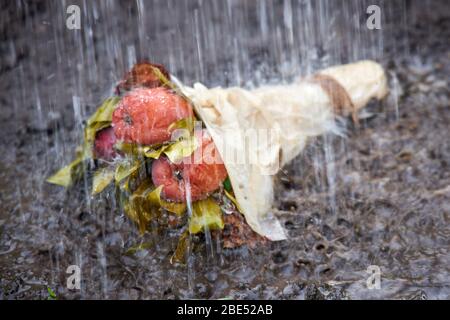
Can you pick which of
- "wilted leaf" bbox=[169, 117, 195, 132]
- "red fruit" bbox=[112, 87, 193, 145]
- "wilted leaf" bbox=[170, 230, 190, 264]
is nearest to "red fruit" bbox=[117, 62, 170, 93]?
"red fruit" bbox=[112, 87, 193, 145]

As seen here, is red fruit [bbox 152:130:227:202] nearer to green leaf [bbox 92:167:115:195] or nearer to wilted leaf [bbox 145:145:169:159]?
wilted leaf [bbox 145:145:169:159]

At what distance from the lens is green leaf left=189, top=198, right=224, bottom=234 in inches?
91.4

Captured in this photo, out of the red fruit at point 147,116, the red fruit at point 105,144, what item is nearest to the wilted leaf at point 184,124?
the red fruit at point 147,116

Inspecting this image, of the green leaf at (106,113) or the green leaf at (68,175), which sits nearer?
the green leaf at (106,113)

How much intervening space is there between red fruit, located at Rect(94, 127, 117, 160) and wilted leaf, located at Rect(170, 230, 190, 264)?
0.48 meters

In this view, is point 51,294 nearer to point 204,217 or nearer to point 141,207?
point 141,207

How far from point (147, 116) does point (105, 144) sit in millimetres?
332

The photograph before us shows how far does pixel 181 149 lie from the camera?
7.41 ft

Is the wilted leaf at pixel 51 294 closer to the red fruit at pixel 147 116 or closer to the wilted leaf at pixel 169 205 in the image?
the wilted leaf at pixel 169 205

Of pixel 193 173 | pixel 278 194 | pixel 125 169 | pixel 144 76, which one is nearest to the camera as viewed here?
pixel 193 173

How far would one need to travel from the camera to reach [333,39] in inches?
166

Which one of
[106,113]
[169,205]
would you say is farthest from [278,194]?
[106,113]

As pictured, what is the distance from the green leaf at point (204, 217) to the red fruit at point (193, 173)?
1.5 inches

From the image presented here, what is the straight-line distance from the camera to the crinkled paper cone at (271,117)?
241 centimetres
